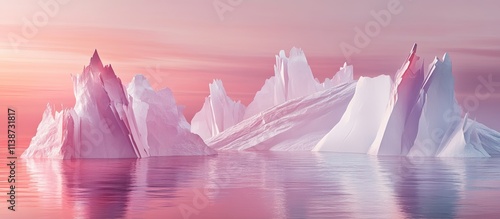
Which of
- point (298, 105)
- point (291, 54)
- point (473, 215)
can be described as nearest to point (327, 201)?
point (473, 215)

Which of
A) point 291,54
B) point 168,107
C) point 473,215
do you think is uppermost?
point 291,54

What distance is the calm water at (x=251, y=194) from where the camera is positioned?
21609mm

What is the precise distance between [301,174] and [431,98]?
3180cm

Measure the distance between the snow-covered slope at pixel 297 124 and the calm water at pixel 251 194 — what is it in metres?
55.0

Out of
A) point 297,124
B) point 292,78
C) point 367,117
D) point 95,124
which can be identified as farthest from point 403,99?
point 292,78

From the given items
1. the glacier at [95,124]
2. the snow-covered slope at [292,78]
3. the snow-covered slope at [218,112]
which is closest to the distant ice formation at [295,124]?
the glacier at [95,124]

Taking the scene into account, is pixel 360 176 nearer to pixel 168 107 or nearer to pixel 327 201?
pixel 327 201

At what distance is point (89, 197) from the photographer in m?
26.0

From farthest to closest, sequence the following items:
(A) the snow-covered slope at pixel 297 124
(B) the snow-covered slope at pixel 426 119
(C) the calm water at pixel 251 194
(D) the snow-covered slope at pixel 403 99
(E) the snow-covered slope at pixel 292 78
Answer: (E) the snow-covered slope at pixel 292 78
(A) the snow-covered slope at pixel 297 124
(D) the snow-covered slope at pixel 403 99
(B) the snow-covered slope at pixel 426 119
(C) the calm water at pixel 251 194

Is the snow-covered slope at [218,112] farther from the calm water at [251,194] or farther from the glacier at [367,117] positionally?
the calm water at [251,194]

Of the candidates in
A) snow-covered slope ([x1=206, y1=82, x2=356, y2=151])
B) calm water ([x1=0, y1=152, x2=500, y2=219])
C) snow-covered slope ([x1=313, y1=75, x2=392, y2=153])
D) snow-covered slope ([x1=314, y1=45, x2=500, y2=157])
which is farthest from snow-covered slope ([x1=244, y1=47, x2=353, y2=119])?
calm water ([x1=0, y1=152, x2=500, y2=219])

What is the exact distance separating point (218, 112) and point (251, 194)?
8648 centimetres

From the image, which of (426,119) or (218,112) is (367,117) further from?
(218,112)

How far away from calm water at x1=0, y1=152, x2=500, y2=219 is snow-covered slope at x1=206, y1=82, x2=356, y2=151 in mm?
55014
